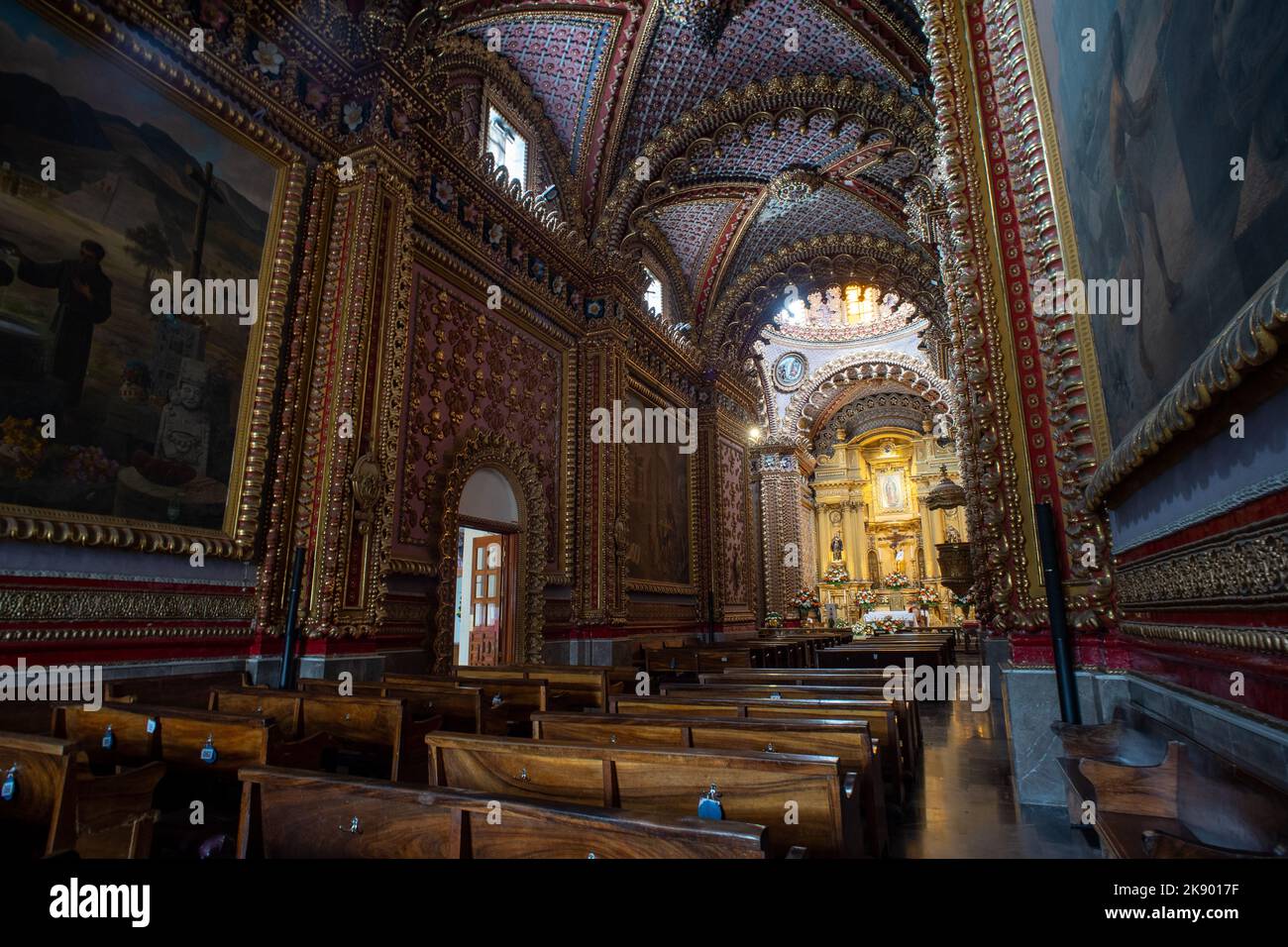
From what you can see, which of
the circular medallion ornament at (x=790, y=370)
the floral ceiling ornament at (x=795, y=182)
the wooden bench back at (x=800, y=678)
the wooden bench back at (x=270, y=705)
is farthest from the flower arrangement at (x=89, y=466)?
the circular medallion ornament at (x=790, y=370)

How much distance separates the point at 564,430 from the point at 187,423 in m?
5.83

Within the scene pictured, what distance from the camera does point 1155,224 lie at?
96.3 inches

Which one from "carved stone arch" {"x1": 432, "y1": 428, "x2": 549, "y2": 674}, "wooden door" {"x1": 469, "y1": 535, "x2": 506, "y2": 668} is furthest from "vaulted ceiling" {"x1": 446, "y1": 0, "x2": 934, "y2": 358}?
"wooden door" {"x1": 469, "y1": 535, "x2": 506, "y2": 668}

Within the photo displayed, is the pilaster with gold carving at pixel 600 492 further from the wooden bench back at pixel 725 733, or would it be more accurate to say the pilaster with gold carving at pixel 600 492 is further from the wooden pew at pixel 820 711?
the wooden bench back at pixel 725 733

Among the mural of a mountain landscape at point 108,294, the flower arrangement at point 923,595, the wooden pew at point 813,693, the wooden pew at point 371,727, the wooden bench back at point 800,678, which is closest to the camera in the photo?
the wooden pew at point 371,727

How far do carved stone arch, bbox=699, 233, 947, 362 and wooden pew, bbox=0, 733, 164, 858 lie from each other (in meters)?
14.6

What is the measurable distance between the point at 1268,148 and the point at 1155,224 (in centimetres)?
93

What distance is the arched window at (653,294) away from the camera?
551 inches

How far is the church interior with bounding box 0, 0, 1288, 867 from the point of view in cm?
196

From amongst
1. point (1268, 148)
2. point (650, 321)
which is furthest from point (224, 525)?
point (650, 321)

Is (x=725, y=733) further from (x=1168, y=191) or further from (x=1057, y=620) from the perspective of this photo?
(x=1168, y=191)
